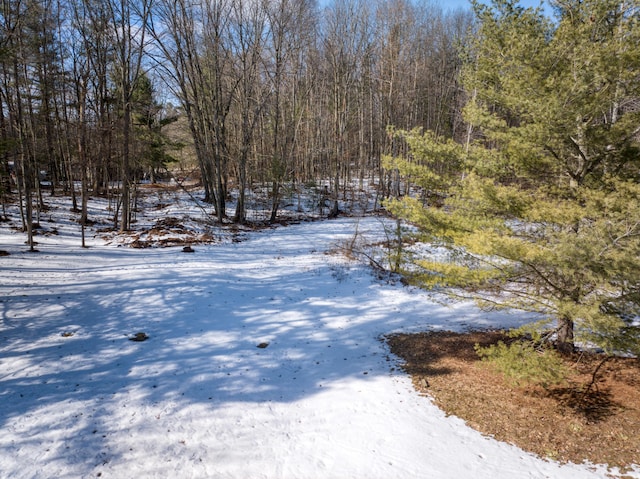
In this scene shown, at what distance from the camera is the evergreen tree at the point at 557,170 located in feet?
13.2

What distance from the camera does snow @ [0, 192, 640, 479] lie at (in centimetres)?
404

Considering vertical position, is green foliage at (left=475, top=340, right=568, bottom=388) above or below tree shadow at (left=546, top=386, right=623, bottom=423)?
above

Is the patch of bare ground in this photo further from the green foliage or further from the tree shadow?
the green foliage

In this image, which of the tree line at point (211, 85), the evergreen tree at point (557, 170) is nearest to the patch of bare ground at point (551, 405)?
the evergreen tree at point (557, 170)

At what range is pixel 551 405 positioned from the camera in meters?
5.22

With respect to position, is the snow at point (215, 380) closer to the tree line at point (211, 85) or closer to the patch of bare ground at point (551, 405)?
the patch of bare ground at point (551, 405)

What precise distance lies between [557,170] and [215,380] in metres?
6.61

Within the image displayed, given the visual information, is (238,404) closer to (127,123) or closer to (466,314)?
(466,314)

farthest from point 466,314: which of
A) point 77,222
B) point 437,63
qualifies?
point 437,63

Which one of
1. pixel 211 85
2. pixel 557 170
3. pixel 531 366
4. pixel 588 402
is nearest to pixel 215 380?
pixel 531 366

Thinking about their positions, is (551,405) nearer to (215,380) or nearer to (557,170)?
(557,170)

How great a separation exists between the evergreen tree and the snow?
2199mm

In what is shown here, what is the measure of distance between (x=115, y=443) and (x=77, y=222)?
14.6 meters

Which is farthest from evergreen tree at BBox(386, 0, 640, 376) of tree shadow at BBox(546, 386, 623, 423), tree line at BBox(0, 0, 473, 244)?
tree line at BBox(0, 0, 473, 244)
